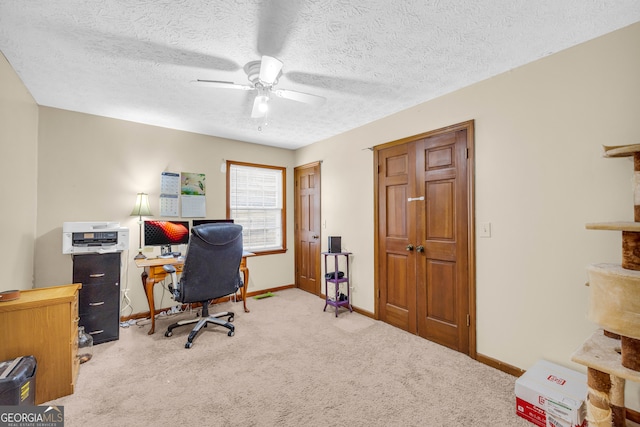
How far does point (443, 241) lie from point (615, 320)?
1.46m

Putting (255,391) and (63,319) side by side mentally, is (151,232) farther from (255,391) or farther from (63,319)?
(255,391)

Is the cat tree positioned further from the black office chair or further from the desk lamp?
the desk lamp

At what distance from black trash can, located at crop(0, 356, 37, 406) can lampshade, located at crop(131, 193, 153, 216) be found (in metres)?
1.76

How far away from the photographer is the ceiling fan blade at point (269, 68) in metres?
1.73

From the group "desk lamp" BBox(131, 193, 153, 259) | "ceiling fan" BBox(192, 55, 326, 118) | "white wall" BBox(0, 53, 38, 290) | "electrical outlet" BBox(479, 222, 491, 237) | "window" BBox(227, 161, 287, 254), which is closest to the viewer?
"ceiling fan" BBox(192, 55, 326, 118)

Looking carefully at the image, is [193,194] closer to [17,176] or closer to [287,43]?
[17,176]

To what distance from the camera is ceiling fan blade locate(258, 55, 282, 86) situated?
1729 mm

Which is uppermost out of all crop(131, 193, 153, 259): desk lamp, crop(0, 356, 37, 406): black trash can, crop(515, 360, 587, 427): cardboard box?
crop(131, 193, 153, 259): desk lamp

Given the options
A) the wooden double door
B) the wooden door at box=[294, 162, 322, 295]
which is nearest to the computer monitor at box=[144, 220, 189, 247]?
the wooden door at box=[294, 162, 322, 295]

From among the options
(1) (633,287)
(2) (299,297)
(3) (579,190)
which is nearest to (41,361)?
(2) (299,297)

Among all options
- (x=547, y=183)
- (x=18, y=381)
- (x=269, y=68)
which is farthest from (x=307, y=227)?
(x=18, y=381)

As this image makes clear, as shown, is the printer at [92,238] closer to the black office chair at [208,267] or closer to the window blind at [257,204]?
the black office chair at [208,267]

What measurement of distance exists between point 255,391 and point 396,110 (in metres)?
3.01

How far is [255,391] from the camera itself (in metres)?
2.00
